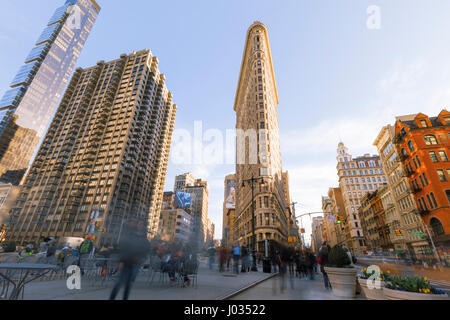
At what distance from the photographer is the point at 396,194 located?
43.8 m

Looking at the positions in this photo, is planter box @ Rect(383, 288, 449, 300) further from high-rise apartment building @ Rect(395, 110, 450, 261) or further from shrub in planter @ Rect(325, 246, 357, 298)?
high-rise apartment building @ Rect(395, 110, 450, 261)

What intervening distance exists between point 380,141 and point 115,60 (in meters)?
113

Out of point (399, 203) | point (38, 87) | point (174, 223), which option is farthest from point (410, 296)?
point (38, 87)

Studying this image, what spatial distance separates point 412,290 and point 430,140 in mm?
43622

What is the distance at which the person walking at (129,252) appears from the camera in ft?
15.6

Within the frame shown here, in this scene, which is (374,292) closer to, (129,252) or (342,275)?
(342,275)

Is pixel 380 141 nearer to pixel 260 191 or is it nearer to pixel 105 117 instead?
pixel 260 191

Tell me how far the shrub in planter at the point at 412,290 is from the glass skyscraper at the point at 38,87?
5405 inches

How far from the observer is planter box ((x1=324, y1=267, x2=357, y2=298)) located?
279 inches

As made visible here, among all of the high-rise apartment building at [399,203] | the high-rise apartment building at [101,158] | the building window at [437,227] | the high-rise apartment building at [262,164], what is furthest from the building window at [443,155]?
the high-rise apartment building at [101,158]

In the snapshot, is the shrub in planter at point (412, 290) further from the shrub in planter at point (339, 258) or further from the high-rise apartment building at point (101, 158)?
the high-rise apartment building at point (101, 158)

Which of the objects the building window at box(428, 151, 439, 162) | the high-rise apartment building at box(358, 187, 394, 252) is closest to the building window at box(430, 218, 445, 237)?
the building window at box(428, 151, 439, 162)

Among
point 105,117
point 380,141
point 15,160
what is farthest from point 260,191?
point 15,160

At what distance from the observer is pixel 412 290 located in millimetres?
4348
